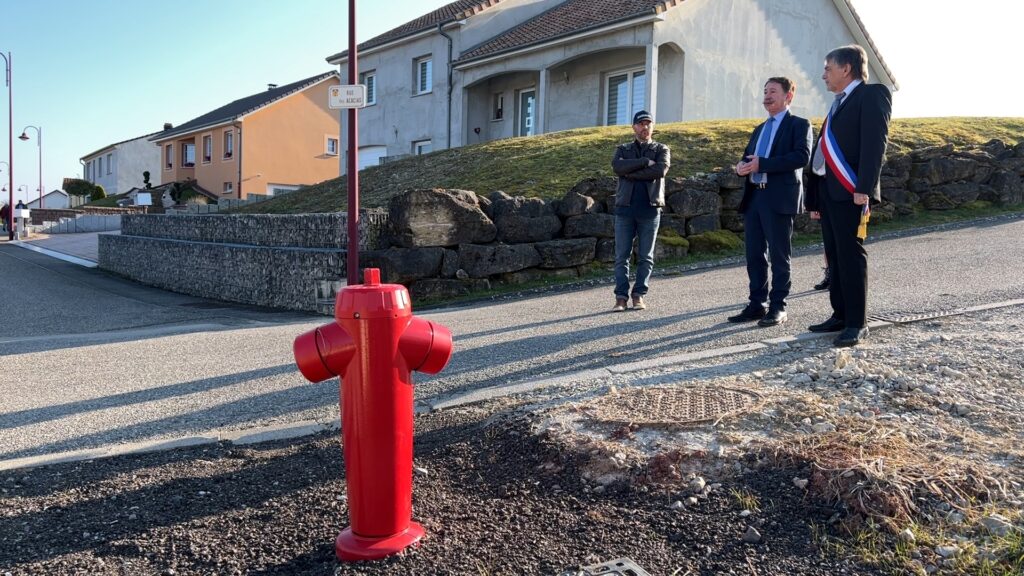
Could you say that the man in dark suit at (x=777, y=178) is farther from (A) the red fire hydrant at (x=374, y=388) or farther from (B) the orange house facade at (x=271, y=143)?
(B) the orange house facade at (x=271, y=143)

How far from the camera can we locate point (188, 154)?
46.0 m

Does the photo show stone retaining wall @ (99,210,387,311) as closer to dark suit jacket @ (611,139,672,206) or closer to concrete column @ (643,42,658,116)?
dark suit jacket @ (611,139,672,206)

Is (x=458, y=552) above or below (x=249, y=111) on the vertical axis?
below

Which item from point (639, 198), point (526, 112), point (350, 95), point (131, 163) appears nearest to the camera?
point (639, 198)

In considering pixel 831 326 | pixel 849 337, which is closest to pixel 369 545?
pixel 849 337

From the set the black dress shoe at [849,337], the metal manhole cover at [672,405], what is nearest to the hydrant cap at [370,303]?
the metal manhole cover at [672,405]

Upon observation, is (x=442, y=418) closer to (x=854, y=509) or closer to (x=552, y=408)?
(x=552, y=408)

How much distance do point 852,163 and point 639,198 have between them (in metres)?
2.60

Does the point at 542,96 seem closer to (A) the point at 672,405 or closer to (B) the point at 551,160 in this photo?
(B) the point at 551,160

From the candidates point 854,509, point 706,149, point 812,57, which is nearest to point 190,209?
point 706,149

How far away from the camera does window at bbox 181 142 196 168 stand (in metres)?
45.5

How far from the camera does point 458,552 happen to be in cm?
275

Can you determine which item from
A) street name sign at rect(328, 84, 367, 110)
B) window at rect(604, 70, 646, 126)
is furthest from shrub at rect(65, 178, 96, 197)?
street name sign at rect(328, 84, 367, 110)

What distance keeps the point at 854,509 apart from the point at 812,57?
24.8m
